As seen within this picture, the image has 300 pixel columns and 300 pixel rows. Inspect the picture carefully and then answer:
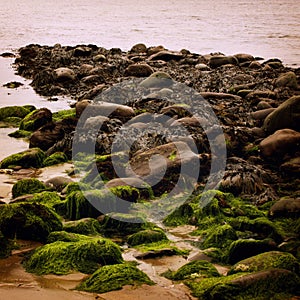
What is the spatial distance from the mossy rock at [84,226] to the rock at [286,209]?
1739 millimetres

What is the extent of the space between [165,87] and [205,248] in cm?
633

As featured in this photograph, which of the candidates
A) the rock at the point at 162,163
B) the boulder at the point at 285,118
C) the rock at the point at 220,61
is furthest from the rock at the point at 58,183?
the rock at the point at 220,61

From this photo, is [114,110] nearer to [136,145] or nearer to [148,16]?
[136,145]

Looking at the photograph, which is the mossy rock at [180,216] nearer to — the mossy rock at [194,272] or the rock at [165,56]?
the mossy rock at [194,272]

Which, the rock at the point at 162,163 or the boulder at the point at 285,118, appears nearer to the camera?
the rock at the point at 162,163

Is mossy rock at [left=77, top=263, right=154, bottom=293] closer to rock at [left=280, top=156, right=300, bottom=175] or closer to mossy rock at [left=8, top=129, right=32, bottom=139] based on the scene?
rock at [left=280, top=156, right=300, bottom=175]

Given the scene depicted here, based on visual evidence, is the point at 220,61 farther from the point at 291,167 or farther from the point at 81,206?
the point at 81,206

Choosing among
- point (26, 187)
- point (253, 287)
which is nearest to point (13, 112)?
point (26, 187)

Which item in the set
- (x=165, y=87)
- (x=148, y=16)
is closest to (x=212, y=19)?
(x=148, y=16)

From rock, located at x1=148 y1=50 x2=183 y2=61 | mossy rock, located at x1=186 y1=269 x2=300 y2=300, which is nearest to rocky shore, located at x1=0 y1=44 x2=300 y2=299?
mossy rock, located at x1=186 y1=269 x2=300 y2=300

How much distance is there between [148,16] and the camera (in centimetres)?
3975

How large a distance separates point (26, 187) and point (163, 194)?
60.4 inches

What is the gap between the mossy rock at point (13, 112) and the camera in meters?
10.1

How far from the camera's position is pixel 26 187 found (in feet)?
19.9
